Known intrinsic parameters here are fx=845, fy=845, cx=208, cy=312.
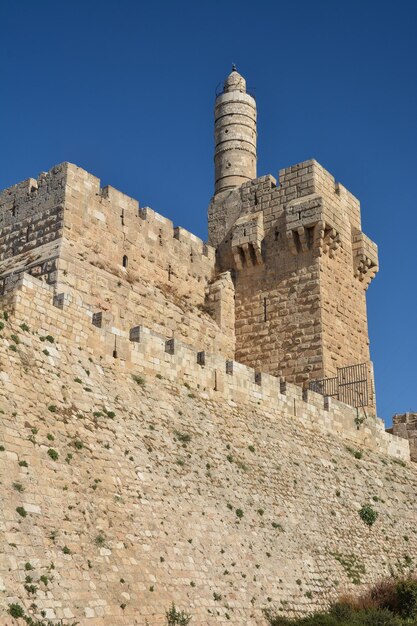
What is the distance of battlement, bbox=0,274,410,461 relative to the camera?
1144cm

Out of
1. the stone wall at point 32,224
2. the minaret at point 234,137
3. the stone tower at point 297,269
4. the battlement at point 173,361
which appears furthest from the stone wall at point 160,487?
the minaret at point 234,137

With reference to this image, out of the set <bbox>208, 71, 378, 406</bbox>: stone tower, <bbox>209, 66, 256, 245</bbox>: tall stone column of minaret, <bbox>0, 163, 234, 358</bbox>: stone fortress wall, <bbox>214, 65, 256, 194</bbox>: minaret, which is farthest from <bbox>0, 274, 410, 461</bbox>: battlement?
<bbox>214, 65, 256, 194</bbox>: minaret

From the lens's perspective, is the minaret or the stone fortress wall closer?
the stone fortress wall

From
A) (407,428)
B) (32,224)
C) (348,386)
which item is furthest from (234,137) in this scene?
(407,428)

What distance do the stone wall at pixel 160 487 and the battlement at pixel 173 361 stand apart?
→ 29mm

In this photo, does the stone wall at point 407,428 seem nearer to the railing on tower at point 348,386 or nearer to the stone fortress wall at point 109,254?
the railing on tower at point 348,386

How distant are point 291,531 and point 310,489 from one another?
1.56m

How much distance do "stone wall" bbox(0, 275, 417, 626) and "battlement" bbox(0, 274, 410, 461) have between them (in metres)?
0.03

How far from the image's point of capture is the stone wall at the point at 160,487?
8820 millimetres

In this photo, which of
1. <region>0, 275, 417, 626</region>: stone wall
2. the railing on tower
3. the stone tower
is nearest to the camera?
<region>0, 275, 417, 626</region>: stone wall

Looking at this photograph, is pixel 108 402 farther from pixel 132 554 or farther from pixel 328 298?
pixel 328 298

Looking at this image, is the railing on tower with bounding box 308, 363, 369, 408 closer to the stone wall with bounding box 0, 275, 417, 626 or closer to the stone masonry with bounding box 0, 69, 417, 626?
the stone masonry with bounding box 0, 69, 417, 626

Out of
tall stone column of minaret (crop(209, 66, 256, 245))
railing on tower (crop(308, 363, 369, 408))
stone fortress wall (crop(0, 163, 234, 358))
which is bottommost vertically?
railing on tower (crop(308, 363, 369, 408))

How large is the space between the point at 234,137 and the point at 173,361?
40.3ft
